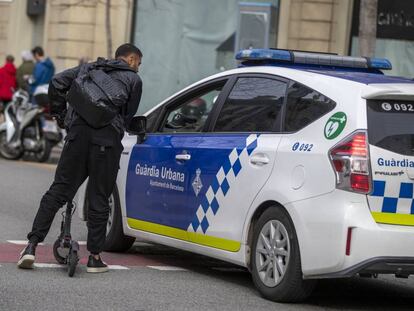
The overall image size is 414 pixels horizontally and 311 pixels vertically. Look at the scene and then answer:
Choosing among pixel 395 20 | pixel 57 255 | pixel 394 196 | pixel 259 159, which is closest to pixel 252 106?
pixel 259 159

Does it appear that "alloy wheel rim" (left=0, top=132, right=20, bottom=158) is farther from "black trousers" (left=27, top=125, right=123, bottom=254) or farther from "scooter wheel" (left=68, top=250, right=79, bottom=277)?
"scooter wheel" (left=68, top=250, right=79, bottom=277)

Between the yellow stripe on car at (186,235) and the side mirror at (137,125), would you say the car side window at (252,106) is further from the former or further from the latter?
the yellow stripe on car at (186,235)

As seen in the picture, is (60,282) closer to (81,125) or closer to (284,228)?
(81,125)

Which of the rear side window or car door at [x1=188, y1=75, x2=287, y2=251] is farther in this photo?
car door at [x1=188, y1=75, x2=287, y2=251]

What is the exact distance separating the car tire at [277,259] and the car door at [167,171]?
0.86m

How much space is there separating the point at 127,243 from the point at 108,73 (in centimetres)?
186

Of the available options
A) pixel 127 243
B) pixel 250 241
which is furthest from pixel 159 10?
pixel 250 241

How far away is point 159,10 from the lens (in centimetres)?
2416

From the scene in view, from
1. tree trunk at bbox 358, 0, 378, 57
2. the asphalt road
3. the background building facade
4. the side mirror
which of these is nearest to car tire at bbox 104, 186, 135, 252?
the asphalt road

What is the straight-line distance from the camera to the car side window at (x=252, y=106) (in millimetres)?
7293

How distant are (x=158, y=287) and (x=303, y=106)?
163cm

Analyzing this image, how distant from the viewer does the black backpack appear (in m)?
7.41

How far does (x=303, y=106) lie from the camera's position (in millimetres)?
7020

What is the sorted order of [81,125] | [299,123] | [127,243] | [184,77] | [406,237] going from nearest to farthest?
1. [406,237]
2. [299,123]
3. [81,125]
4. [127,243]
5. [184,77]
